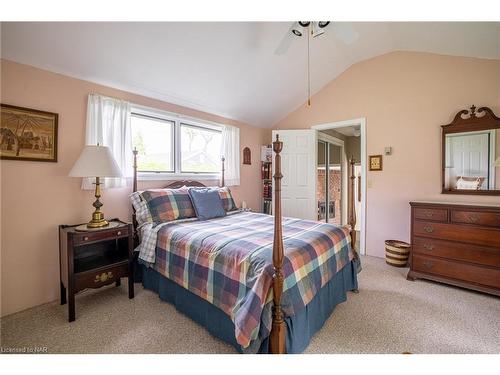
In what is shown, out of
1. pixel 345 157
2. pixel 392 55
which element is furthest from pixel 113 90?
pixel 345 157

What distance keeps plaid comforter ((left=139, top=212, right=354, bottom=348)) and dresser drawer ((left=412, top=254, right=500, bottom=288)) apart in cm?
99

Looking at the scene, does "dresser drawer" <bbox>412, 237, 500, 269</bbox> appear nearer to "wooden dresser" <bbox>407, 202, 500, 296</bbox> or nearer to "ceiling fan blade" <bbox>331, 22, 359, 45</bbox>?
"wooden dresser" <bbox>407, 202, 500, 296</bbox>

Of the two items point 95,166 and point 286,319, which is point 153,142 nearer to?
point 95,166

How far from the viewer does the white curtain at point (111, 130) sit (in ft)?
7.95

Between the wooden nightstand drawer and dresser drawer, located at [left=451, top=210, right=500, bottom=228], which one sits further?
dresser drawer, located at [left=451, top=210, right=500, bottom=228]

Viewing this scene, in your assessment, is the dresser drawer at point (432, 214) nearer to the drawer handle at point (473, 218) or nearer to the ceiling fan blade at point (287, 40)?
the drawer handle at point (473, 218)

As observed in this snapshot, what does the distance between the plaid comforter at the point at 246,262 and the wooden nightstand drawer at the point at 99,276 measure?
0.71 ft

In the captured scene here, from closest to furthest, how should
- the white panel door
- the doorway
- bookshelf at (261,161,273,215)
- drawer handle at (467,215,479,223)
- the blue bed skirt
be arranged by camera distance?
1. the blue bed skirt
2. drawer handle at (467,215,479,223)
3. the white panel door
4. bookshelf at (261,161,273,215)
5. the doorway

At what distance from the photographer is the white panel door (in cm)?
402

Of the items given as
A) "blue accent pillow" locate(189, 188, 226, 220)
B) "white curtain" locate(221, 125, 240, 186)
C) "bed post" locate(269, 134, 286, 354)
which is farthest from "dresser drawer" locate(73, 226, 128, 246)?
"white curtain" locate(221, 125, 240, 186)

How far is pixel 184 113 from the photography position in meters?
3.34

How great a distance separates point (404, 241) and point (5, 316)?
4536 millimetres
